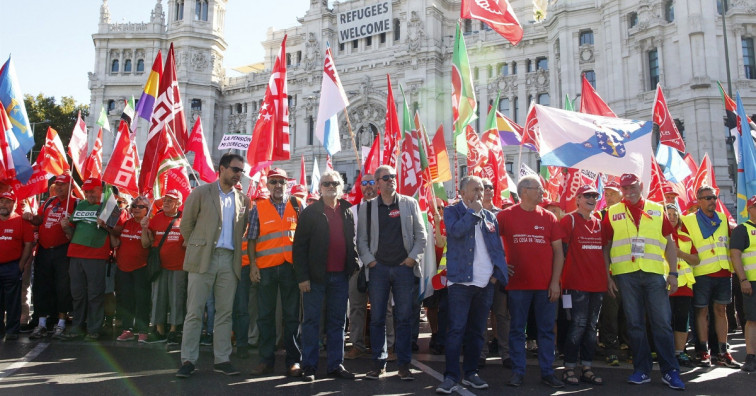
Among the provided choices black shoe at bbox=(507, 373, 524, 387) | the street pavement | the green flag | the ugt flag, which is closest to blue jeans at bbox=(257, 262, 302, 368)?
the street pavement

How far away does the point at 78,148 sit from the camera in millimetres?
11570

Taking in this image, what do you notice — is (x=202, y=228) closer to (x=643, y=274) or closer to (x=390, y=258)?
(x=390, y=258)

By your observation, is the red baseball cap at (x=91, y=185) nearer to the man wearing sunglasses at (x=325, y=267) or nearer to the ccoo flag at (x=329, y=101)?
the ccoo flag at (x=329, y=101)

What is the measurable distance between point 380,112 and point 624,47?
18.1 metres

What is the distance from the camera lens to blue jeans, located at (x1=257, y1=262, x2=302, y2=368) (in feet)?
20.4

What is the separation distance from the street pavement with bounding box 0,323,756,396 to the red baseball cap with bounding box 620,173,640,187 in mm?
2241

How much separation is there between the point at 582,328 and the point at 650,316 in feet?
2.46

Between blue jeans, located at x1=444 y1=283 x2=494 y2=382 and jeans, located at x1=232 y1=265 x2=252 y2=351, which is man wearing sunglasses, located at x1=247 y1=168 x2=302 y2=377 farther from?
blue jeans, located at x1=444 y1=283 x2=494 y2=382

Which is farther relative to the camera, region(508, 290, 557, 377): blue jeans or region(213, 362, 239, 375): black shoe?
region(213, 362, 239, 375): black shoe

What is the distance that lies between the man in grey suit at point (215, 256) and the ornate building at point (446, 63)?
22288mm

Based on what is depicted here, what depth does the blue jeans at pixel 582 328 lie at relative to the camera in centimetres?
600

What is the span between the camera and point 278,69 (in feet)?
29.6

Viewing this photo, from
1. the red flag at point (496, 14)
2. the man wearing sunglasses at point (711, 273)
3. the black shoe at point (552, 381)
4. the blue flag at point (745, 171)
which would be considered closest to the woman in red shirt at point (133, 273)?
the black shoe at point (552, 381)

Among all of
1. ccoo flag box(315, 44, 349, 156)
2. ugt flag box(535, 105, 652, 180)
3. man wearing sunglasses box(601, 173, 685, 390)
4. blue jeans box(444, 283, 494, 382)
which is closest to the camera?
blue jeans box(444, 283, 494, 382)
